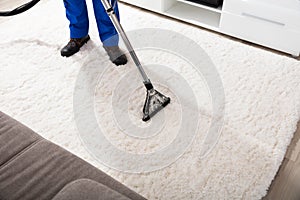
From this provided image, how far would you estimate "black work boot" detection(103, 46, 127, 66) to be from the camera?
213cm

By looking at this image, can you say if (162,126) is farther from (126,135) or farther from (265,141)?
(265,141)

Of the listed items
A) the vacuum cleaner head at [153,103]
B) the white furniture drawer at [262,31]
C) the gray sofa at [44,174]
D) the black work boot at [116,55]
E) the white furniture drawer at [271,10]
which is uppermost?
the white furniture drawer at [271,10]

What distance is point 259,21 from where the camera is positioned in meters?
2.17

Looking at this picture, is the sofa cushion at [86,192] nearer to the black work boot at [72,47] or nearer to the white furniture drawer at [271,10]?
the black work boot at [72,47]

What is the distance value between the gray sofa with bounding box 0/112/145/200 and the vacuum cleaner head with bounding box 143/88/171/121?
28.9 inches

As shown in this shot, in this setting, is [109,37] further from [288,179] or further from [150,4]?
[288,179]

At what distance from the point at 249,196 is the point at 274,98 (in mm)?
715

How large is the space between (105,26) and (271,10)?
113 cm

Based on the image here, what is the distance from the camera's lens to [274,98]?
1874 millimetres

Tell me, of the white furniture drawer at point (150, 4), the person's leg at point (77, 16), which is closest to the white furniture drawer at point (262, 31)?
the white furniture drawer at point (150, 4)

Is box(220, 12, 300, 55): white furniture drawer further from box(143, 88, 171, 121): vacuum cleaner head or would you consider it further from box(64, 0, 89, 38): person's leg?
box(64, 0, 89, 38): person's leg

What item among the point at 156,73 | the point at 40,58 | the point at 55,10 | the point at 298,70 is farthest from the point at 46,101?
the point at 298,70

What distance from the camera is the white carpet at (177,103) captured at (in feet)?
4.89

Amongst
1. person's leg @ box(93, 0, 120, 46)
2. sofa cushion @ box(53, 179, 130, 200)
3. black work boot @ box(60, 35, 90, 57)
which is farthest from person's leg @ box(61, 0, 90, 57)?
sofa cushion @ box(53, 179, 130, 200)
